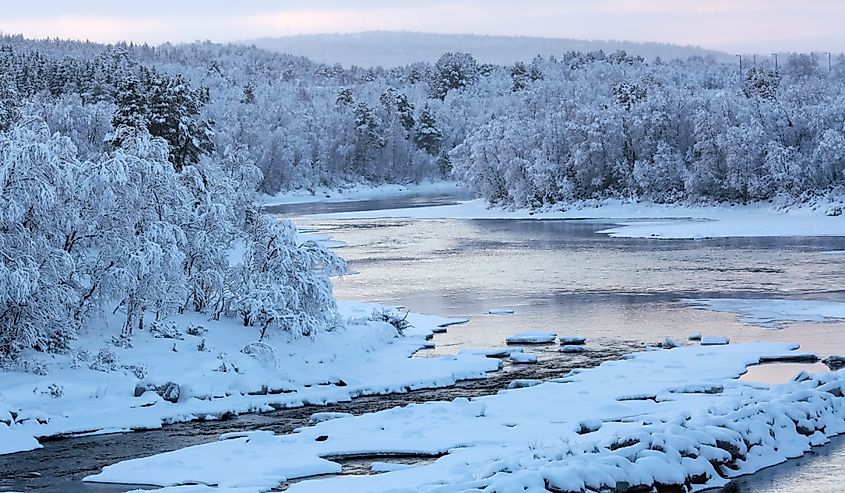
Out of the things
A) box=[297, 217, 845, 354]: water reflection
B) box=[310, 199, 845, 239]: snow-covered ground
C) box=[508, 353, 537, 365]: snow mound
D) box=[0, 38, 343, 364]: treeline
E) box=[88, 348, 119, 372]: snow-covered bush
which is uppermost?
box=[0, 38, 343, 364]: treeline

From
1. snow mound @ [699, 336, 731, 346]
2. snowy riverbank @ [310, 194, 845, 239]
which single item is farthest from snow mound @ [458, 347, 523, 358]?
snowy riverbank @ [310, 194, 845, 239]

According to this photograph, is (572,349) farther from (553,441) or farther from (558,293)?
(558,293)

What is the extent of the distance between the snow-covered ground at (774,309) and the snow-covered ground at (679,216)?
→ 25323 millimetres

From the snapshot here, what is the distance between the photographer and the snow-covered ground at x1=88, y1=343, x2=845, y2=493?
14.5 meters

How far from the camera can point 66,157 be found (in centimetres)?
2444

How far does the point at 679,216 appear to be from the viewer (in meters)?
74.5

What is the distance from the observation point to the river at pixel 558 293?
17.4 meters

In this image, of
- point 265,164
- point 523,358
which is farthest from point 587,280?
point 265,164

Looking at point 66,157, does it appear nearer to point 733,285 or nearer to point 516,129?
point 733,285

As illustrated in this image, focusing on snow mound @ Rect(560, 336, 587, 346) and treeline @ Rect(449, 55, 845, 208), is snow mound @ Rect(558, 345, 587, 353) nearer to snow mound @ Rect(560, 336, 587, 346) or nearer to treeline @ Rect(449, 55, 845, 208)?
snow mound @ Rect(560, 336, 587, 346)

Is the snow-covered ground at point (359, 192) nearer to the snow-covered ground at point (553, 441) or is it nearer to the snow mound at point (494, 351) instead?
the snow mound at point (494, 351)

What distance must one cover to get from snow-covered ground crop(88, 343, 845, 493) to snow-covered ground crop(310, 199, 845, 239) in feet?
129

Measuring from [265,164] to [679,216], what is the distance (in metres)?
50.6

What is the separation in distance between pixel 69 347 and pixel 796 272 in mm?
26691
